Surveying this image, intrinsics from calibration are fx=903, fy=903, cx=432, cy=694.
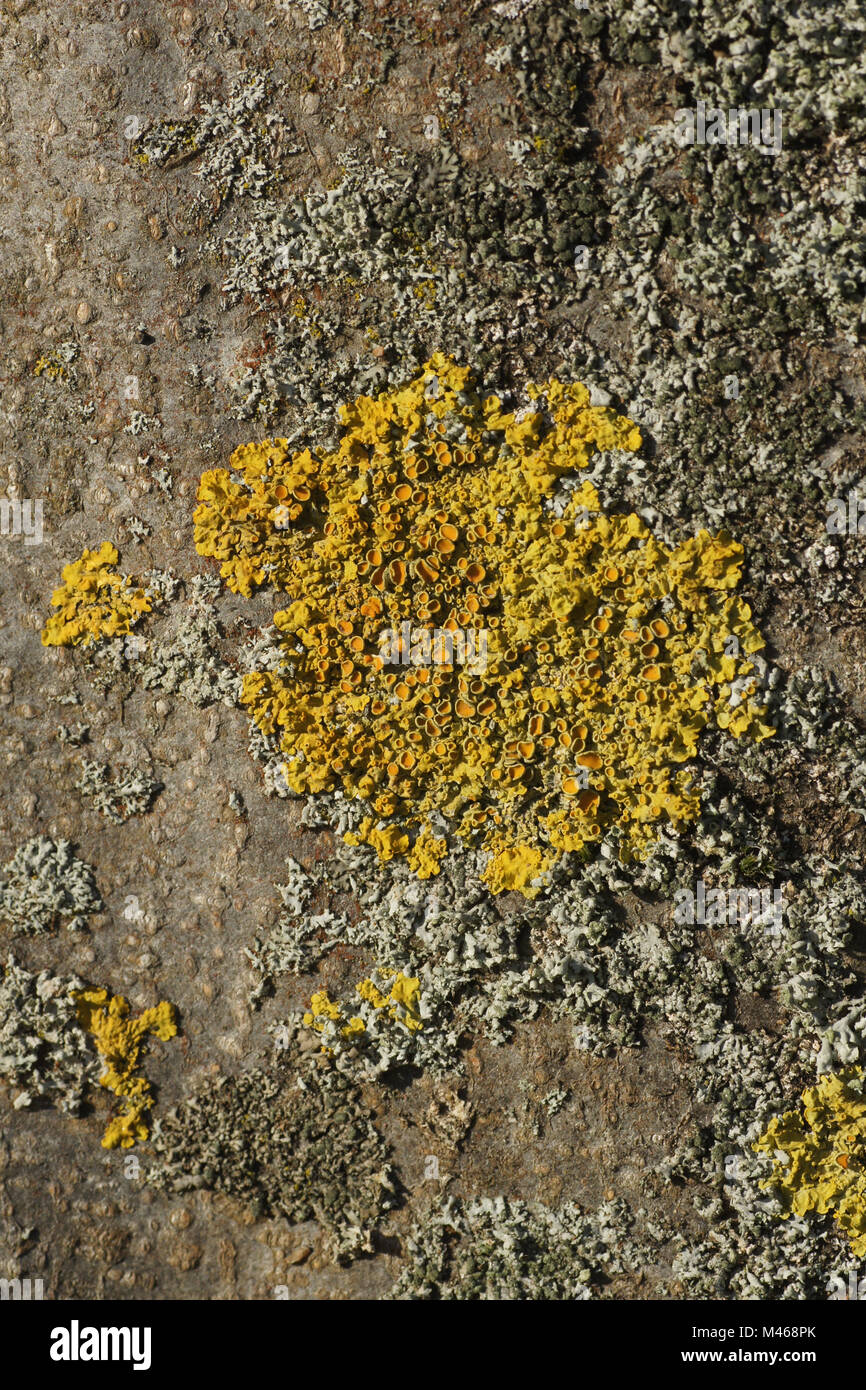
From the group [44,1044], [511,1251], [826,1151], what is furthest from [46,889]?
[826,1151]

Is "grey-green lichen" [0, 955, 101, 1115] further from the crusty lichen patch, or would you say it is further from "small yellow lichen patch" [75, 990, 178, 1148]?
the crusty lichen patch

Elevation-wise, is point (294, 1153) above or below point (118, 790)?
below

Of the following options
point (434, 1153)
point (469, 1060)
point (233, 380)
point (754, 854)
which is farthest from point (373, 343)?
point (434, 1153)

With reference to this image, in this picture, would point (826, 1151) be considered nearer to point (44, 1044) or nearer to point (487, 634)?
point (487, 634)

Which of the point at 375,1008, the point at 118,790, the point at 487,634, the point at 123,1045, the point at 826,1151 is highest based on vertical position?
the point at 487,634

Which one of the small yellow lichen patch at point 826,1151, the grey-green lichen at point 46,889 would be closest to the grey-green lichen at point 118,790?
the grey-green lichen at point 46,889

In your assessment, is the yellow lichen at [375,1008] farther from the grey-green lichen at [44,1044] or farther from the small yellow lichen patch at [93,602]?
the small yellow lichen patch at [93,602]

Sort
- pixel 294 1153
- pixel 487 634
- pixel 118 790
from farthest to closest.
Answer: pixel 118 790 < pixel 294 1153 < pixel 487 634

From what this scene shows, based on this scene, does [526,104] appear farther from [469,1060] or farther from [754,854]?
[469,1060]
